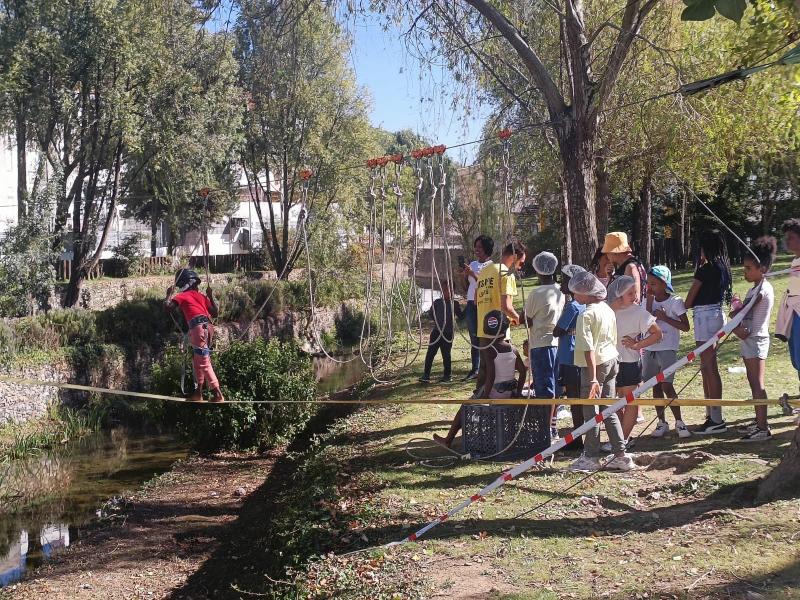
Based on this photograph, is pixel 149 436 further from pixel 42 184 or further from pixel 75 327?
pixel 42 184

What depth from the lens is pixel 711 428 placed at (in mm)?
7508

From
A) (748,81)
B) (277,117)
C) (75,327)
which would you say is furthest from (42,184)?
(748,81)

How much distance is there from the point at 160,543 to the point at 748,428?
6.35 meters

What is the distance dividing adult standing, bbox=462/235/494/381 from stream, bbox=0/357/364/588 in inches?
208

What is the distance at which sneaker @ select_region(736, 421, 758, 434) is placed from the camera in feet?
23.2

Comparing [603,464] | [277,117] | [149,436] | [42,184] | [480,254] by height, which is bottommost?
[149,436]

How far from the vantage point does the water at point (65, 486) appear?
9.80 m

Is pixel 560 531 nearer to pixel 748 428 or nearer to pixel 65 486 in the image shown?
pixel 748 428

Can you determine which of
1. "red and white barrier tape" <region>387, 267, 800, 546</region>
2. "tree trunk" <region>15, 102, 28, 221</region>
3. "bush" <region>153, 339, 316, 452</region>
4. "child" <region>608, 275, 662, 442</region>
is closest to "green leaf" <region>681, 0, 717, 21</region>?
"red and white barrier tape" <region>387, 267, 800, 546</region>

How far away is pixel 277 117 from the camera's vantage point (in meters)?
26.5

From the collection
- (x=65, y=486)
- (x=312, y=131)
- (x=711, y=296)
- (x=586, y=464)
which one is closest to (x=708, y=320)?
(x=711, y=296)

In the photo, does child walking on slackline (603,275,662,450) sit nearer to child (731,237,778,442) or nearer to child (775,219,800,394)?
child (731,237,778,442)

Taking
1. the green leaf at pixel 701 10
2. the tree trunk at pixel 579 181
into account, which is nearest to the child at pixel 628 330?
the tree trunk at pixel 579 181

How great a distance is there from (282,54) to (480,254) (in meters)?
4.41
